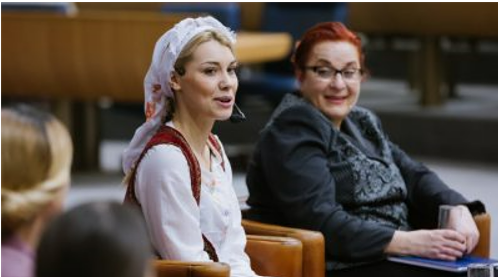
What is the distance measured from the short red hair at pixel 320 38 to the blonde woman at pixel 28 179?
1.72m

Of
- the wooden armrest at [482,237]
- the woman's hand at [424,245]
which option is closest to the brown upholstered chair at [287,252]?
the woman's hand at [424,245]

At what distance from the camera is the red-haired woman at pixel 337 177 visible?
3.62m

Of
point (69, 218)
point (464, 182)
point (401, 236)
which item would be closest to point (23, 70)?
point (464, 182)

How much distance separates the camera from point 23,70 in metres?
7.07

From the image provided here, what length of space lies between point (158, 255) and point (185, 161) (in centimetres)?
23

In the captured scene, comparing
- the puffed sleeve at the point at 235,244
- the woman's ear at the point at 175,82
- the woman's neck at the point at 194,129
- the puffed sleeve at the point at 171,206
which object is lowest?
the puffed sleeve at the point at 235,244

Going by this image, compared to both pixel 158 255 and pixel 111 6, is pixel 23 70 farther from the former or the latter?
pixel 158 255

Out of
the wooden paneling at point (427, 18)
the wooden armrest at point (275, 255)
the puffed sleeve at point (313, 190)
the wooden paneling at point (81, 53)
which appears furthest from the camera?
the wooden paneling at point (427, 18)

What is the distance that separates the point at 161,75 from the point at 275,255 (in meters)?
0.58

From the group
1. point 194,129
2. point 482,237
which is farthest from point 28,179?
point 482,237

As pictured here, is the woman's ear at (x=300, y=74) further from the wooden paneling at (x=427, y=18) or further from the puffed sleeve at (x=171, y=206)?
the wooden paneling at (x=427, y=18)

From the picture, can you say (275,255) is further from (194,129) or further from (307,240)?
(194,129)

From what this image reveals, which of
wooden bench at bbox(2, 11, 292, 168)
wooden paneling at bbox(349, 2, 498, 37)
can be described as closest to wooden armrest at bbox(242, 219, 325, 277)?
wooden bench at bbox(2, 11, 292, 168)

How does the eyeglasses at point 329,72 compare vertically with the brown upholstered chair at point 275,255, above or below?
above
